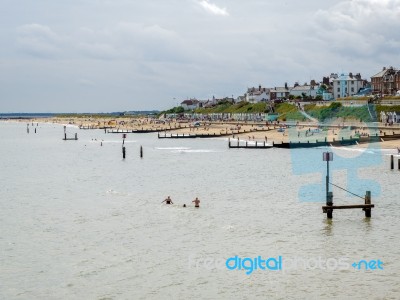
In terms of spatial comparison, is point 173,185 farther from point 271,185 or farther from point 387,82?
point 387,82

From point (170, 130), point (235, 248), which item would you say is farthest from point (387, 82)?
point (235, 248)

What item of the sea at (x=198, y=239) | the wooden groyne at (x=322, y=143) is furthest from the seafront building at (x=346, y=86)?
the sea at (x=198, y=239)

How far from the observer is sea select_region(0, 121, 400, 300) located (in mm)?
20922

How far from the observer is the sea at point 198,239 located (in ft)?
68.6

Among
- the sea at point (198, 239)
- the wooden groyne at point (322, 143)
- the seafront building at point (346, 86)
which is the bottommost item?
the sea at point (198, 239)

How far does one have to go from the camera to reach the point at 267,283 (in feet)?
69.7

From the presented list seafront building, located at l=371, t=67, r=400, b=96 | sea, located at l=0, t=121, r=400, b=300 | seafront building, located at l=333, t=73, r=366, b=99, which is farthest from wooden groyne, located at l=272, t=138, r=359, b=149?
seafront building, located at l=333, t=73, r=366, b=99

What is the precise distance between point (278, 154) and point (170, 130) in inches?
3104

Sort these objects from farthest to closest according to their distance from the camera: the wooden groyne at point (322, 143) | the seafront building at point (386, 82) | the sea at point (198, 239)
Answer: the seafront building at point (386, 82) < the wooden groyne at point (322, 143) < the sea at point (198, 239)

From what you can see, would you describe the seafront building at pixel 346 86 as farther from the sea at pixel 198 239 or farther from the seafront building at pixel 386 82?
the sea at pixel 198 239

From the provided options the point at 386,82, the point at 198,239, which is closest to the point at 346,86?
the point at 386,82

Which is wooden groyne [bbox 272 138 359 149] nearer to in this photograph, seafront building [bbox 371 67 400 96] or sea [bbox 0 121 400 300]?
sea [bbox 0 121 400 300]

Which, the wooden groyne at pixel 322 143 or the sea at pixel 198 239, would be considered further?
the wooden groyne at pixel 322 143

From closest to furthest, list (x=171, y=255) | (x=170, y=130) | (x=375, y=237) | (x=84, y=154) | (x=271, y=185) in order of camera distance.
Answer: (x=171, y=255) → (x=375, y=237) → (x=271, y=185) → (x=84, y=154) → (x=170, y=130)
